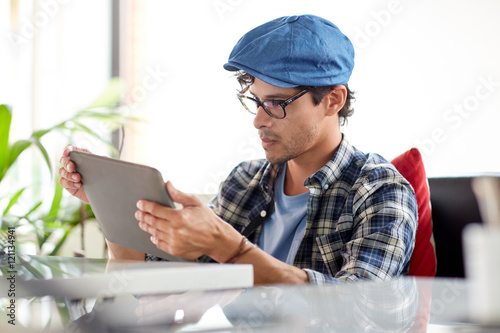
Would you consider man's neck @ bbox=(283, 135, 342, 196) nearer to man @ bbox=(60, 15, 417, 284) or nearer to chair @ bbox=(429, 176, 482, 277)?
man @ bbox=(60, 15, 417, 284)

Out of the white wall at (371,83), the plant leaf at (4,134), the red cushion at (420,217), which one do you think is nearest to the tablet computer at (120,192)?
the red cushion at (420,217)

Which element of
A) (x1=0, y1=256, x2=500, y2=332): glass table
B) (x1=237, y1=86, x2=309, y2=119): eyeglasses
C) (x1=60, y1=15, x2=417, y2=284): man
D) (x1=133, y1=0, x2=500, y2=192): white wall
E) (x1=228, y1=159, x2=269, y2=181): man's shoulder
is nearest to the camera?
(x1=0, y1=256, x2=500, y2=332): glass table

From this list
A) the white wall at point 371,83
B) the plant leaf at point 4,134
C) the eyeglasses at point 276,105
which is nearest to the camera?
the eyeglasses at point 276,105

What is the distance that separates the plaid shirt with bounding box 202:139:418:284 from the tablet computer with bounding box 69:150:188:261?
37cm

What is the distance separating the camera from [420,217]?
1.42m

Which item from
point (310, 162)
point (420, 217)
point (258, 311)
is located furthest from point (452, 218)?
point (258, 311)

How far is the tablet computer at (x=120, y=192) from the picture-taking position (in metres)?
0.98

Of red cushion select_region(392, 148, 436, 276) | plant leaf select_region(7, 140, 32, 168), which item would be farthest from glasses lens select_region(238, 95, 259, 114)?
plant leaf select_region(7, 140, 32, 168)

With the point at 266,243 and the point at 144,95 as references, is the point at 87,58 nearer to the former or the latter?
the point at 144,95

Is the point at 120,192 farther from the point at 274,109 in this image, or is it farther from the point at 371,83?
the point at 371,83

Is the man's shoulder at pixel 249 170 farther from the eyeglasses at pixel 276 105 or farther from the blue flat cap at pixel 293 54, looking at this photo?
the blue flat cap at pixel 293 54

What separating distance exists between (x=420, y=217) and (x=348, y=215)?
22 cm

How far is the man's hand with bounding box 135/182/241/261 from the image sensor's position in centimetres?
102

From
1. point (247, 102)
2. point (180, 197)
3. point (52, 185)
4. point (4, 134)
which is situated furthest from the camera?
point (52, 185)
